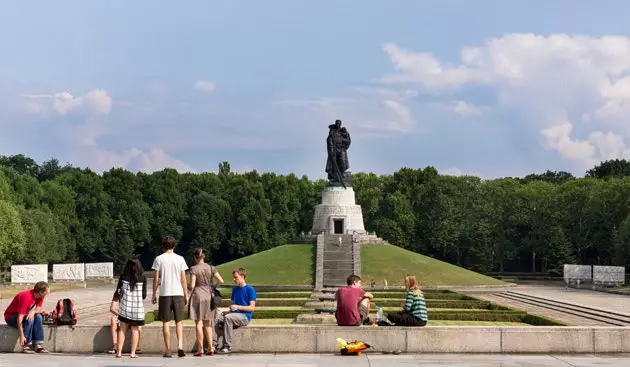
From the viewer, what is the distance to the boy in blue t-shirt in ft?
58.7

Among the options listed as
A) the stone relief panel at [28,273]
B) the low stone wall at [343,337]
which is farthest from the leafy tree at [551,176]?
the low stone wall at [343,337]

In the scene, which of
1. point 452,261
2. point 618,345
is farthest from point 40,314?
point 452,261

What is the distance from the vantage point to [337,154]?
2741 inches

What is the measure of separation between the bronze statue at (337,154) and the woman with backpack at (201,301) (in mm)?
51852

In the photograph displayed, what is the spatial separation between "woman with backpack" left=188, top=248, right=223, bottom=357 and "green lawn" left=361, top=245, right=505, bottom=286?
3972 cm

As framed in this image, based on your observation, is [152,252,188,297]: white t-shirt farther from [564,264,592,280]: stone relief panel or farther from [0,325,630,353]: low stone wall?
[564,264,592,280]: stone relief panel

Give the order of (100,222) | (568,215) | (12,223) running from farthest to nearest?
(100,222), (568,215), (12,223)

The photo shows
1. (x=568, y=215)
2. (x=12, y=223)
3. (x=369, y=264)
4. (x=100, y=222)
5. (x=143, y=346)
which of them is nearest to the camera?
(x=143, y=346)

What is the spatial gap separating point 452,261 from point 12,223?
50.2 metres

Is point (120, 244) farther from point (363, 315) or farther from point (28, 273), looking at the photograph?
point (363, 315)

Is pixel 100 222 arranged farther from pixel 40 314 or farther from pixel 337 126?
pixel 40 314

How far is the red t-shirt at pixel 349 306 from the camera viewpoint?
60.9 ft

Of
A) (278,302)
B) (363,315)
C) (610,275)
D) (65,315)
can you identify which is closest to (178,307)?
(65,315)

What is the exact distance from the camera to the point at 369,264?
60.1 metres
